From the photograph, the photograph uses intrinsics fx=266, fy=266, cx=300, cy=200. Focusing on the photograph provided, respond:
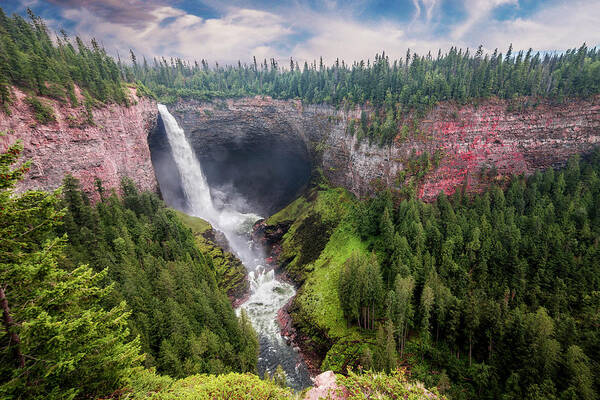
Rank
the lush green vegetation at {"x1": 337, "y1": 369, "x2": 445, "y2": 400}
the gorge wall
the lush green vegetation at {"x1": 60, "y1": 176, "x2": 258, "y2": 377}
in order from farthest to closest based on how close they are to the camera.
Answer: the gorge wall → the lush green vegetation at {"x1": 60, "y1": 176, "x2": 258, "y2": 377} → the lush green vegetation at {"x1": 337, "y1": 369, "x2": 445, "y2": 400}

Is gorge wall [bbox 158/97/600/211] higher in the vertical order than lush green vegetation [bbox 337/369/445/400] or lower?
higher

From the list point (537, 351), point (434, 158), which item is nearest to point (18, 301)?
point (537, 351)

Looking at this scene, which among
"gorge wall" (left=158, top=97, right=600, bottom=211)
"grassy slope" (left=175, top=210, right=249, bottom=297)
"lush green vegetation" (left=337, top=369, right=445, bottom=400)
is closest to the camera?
"lush green vegetation" (left=337, top=369, right=445, bottom=400)

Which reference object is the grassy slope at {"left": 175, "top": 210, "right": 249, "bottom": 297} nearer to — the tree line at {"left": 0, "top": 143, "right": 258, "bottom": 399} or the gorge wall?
the tree line at {"left": 0, "top": 143, "right": 258, "bottom": 399}

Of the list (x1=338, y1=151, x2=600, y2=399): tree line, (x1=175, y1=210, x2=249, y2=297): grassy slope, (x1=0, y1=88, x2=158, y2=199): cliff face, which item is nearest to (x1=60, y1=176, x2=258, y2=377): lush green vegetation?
(x1=0, y1=88, x2=158, y2=199): cliff face

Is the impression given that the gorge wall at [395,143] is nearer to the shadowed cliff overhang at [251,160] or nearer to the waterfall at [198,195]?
the shadowed cliff overhang at [251,160]

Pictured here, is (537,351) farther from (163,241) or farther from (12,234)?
(163,241)

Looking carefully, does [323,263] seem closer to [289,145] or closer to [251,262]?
[251,262]
